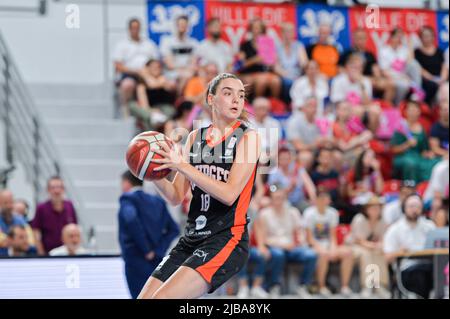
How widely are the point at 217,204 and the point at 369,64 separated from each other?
342 inches

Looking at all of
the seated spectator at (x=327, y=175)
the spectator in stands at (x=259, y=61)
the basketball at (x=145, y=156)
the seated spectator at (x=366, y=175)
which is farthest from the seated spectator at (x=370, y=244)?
the basketball at (x=145, y=156)

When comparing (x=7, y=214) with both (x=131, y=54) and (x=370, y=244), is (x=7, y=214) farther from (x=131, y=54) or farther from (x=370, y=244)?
(x=370, y=244)

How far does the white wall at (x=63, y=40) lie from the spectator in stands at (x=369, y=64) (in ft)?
10.7

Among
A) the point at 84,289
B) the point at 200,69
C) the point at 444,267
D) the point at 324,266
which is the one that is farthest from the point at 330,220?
the point at 84,289

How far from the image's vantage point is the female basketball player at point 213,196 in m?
5.22

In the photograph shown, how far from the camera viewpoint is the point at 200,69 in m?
12.3

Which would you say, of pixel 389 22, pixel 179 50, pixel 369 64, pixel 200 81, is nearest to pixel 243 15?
pixel 179 50

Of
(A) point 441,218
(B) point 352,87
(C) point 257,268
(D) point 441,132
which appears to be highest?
(B) point 352,87

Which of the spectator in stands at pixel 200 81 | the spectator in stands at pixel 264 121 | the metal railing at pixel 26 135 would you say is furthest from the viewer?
the spectator in stands at pixel 200 81

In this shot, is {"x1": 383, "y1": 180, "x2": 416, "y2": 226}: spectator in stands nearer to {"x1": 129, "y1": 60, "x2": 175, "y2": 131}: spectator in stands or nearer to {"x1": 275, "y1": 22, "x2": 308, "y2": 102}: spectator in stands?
{"x1": 275, "y1": 22, "x2": 308, "y2": 102}: spectator in stands

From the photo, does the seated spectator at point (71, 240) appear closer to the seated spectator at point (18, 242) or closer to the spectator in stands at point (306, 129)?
the seated spectator at point (18, 242)

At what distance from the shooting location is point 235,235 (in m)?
5.45
